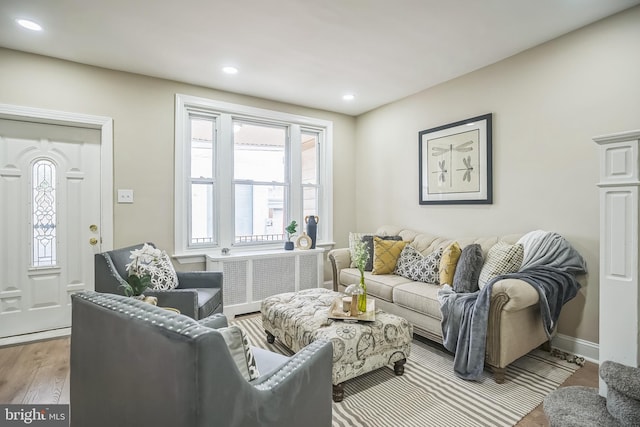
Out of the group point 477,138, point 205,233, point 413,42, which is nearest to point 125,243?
point 205,233

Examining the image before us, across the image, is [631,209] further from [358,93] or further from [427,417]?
[358,93]

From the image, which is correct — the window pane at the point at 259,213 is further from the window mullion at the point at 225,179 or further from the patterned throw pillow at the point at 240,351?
the patterned throw pillow at the point at 240,351

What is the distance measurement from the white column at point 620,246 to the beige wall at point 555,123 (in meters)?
1.08

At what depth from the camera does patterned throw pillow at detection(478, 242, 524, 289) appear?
2.53 m

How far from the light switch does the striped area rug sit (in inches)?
90.3

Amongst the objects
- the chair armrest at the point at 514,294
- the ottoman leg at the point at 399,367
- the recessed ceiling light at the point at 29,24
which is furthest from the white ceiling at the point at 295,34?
the ottoman leg at the point at 399,367

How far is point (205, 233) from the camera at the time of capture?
3793 mm

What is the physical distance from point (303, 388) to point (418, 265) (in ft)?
7.36

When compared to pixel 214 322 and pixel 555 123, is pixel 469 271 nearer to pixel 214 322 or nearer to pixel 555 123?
pixel 555 123

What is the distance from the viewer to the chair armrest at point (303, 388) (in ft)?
3.64

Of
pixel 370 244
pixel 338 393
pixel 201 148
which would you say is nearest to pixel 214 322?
pixel 338 393

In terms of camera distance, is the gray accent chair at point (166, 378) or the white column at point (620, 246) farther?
the white column at point (620, 246)

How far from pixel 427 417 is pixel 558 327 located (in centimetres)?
169

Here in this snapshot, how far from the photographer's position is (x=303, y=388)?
1242mm
